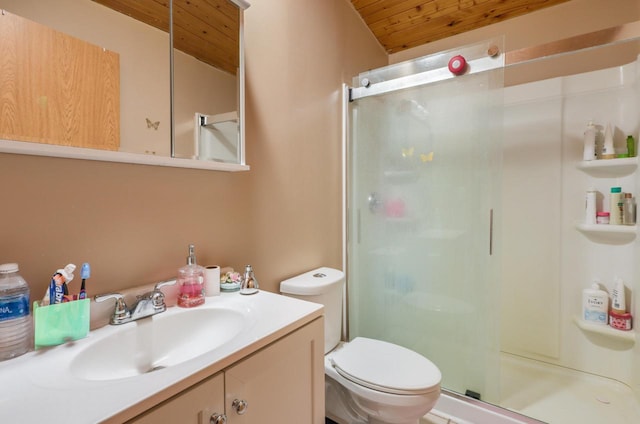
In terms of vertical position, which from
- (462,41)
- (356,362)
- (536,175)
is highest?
(462,41)

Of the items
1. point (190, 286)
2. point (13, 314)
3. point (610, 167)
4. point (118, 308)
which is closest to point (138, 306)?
point (118, 308)

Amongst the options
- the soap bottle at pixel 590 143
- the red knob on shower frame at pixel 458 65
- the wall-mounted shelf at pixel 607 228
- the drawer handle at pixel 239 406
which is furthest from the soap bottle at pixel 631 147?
the drawer handle at pixel 239 406

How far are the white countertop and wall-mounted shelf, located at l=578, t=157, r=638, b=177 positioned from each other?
2.04m

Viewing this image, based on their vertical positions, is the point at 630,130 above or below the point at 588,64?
below

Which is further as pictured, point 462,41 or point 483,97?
point 462,41

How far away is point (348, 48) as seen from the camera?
6.61 feet

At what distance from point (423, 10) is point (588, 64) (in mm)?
1061

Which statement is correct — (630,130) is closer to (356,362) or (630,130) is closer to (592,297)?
(592,297)

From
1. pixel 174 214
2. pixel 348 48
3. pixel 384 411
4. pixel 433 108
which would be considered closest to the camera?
pixel 174 214

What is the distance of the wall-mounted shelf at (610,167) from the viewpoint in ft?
5.64

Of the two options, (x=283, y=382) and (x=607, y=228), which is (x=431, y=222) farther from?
(x=283, y=382)

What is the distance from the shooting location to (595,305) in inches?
72.5

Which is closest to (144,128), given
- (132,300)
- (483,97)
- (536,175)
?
(132,300)

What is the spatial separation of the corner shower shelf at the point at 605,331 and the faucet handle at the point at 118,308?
2372 mm
